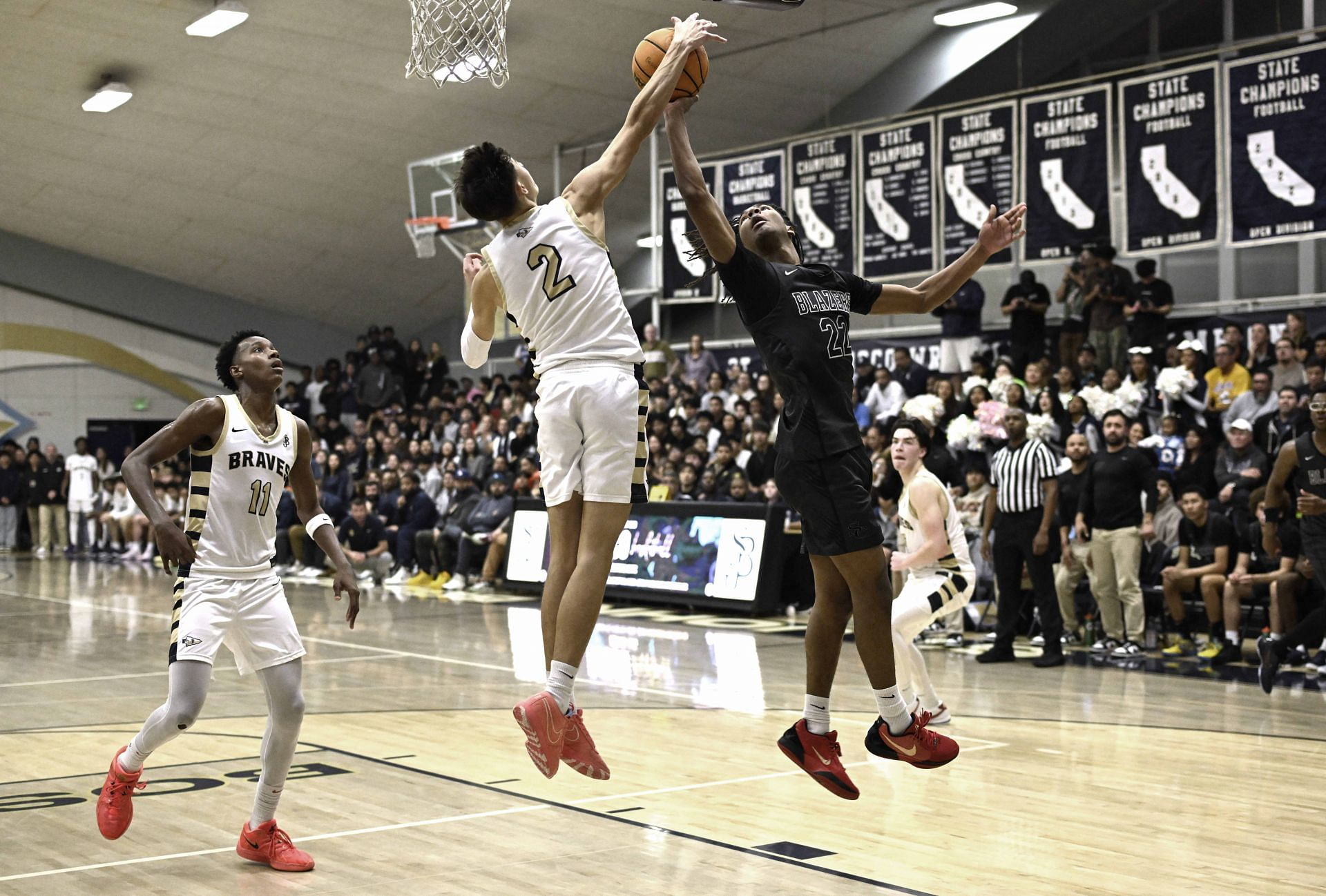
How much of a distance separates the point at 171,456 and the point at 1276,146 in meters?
12.7

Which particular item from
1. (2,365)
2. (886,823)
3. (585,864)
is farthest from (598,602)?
(2,365)

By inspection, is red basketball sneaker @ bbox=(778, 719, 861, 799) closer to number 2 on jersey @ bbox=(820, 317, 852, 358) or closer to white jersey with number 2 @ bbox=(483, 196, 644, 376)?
number 2 on jersey @ bbox=(820, 317, 852, 358)

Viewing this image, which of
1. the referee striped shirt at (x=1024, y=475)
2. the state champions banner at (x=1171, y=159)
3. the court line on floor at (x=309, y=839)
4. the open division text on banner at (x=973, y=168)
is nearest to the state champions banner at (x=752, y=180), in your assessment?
the open division text on banner at (x=973, y=168)

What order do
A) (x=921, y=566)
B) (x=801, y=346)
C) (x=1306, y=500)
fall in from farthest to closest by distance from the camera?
1. (x=1306, y=500)
2. (x=921, y=566)
3. (x=801, y=346)


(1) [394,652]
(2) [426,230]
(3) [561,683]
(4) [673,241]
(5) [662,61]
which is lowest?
(1) [394,652]

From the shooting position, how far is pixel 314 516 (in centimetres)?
597

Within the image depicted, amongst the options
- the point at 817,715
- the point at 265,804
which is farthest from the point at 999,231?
the point at 265,804

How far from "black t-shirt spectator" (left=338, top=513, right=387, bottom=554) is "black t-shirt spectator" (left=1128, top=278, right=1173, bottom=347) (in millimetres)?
10959

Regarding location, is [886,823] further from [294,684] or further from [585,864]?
[294,684]

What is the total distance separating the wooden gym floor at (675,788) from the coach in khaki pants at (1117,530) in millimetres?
1019

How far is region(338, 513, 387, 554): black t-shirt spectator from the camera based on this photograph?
2002 centimetres

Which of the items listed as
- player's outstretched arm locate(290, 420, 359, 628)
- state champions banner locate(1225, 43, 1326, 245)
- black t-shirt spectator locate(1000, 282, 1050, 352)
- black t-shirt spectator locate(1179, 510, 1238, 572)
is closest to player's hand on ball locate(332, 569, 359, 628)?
player's outstretched arm locate(290, 420, 359, 628)

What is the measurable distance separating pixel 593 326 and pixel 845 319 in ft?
3.32

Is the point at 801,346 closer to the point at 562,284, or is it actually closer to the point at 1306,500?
the point at 562,284
